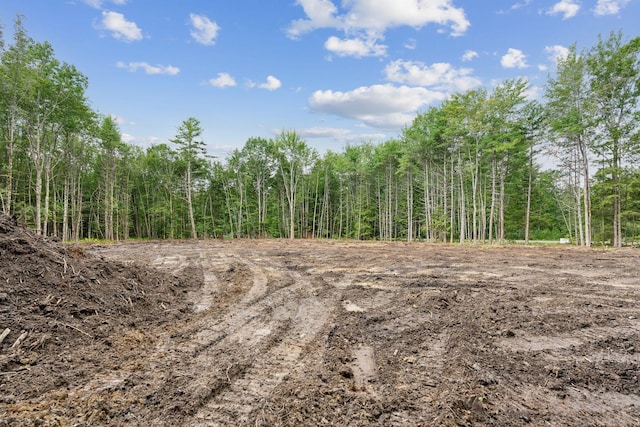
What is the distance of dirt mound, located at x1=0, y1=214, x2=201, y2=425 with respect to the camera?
9.48 feet

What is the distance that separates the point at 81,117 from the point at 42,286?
72.5 feet

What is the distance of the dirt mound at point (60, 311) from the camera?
289 cm

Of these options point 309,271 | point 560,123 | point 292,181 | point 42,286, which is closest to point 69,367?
point 42,286

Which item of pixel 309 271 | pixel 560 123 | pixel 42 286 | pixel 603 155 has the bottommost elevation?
pixel 309 271

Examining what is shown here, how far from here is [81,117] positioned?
819 inches

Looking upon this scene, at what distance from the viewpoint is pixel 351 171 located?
3747 cm

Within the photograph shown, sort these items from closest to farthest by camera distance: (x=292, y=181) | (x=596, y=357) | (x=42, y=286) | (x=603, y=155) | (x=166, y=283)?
1. (x=596, y=357)
2. (x=42, y=286)
3. (x=166, y=283)
4. (x=603, y=155)
5. (x=292, y=181)

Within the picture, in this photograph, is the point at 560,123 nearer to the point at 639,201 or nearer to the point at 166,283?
the point at 639,201

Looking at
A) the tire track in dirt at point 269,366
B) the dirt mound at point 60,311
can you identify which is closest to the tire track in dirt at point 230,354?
the tire track in dirt at point 269,366

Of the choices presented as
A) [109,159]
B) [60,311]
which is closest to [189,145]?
[109,159]

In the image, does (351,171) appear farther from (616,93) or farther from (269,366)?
(269,366)

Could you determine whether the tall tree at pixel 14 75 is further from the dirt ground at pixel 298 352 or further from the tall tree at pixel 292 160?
the tall tree at pixel 292 160

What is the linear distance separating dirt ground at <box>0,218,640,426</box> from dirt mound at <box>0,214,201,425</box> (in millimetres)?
Result: 24

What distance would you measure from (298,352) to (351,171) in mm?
34853
